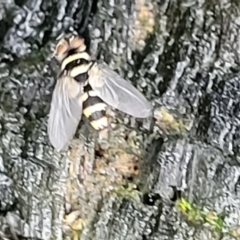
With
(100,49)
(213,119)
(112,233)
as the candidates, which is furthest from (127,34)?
(112,233)

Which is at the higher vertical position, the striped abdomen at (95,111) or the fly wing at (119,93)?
the fly wing at (119,93)

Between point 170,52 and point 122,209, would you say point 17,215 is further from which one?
point 170,52


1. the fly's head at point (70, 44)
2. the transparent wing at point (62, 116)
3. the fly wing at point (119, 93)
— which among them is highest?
the fly's head at point (70, 44)
